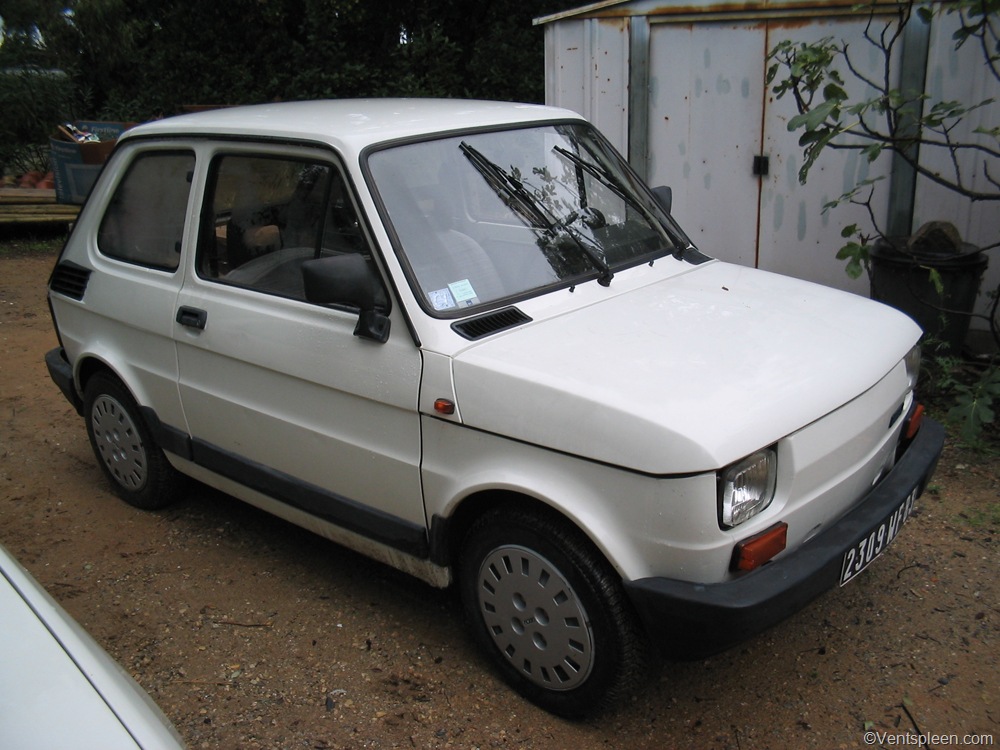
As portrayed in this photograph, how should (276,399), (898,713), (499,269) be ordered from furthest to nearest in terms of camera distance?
1. (276,399)
2. (499,269)
3. (898,713)

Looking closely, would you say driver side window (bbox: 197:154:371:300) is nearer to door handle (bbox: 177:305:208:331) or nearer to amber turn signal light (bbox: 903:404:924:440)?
door handle (bbox: 177:305:208:331)

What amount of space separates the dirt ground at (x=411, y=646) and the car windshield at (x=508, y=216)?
138 centimetres

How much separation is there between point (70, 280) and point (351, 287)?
7.34ft

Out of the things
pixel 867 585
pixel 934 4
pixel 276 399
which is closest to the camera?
pixel 276 399

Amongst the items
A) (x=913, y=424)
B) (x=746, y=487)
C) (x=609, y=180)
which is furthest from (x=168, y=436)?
(x=913, y=424)

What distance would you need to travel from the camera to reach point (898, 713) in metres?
3.15

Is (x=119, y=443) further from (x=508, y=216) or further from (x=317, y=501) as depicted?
(x=508, y=216)

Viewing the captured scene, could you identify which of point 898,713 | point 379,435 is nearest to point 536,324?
point 379,435

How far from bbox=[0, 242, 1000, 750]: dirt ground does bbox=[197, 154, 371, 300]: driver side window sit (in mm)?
1316

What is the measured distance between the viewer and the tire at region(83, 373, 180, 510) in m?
4.54

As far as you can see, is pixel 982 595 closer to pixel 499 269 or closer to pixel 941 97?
pixel 499 269

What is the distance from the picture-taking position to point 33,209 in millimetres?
11594

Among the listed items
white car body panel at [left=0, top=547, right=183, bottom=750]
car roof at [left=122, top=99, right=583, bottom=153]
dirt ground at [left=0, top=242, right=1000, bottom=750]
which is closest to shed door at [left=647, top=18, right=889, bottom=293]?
dirt ground at [left=0, top=242, right=1000, bottom=750]

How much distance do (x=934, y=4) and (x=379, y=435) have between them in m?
4.67
